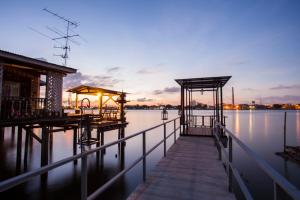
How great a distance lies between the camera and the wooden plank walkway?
382 cm

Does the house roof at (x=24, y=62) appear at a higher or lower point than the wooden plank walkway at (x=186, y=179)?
higher

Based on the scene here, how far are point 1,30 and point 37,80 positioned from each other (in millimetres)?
12779

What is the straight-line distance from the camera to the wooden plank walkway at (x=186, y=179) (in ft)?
12.5

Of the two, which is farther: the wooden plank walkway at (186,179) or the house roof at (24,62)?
the house roof at (24,62)

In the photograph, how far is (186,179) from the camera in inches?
184

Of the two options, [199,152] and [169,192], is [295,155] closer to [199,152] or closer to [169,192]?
[199,152]

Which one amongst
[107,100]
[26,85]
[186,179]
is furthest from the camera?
[107,100]

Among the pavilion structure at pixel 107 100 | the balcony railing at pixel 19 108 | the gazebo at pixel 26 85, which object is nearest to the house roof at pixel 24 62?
the gazebo at pixel 26 85

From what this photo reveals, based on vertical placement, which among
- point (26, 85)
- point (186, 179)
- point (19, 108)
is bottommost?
point (186, 179)

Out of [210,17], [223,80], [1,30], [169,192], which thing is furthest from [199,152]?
[1,30]

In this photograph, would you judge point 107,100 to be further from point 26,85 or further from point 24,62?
point 24,62

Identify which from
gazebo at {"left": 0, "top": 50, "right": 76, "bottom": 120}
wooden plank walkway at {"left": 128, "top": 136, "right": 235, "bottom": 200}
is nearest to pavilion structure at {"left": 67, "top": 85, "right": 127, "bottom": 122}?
gazebo at {"left": 0, "top": 50, "right": 76, "bottom": 120}

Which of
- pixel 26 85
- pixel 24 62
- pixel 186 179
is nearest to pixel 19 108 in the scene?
pixel 24 62

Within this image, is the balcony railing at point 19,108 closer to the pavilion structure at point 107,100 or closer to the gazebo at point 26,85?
the gazebo at point 26,85
